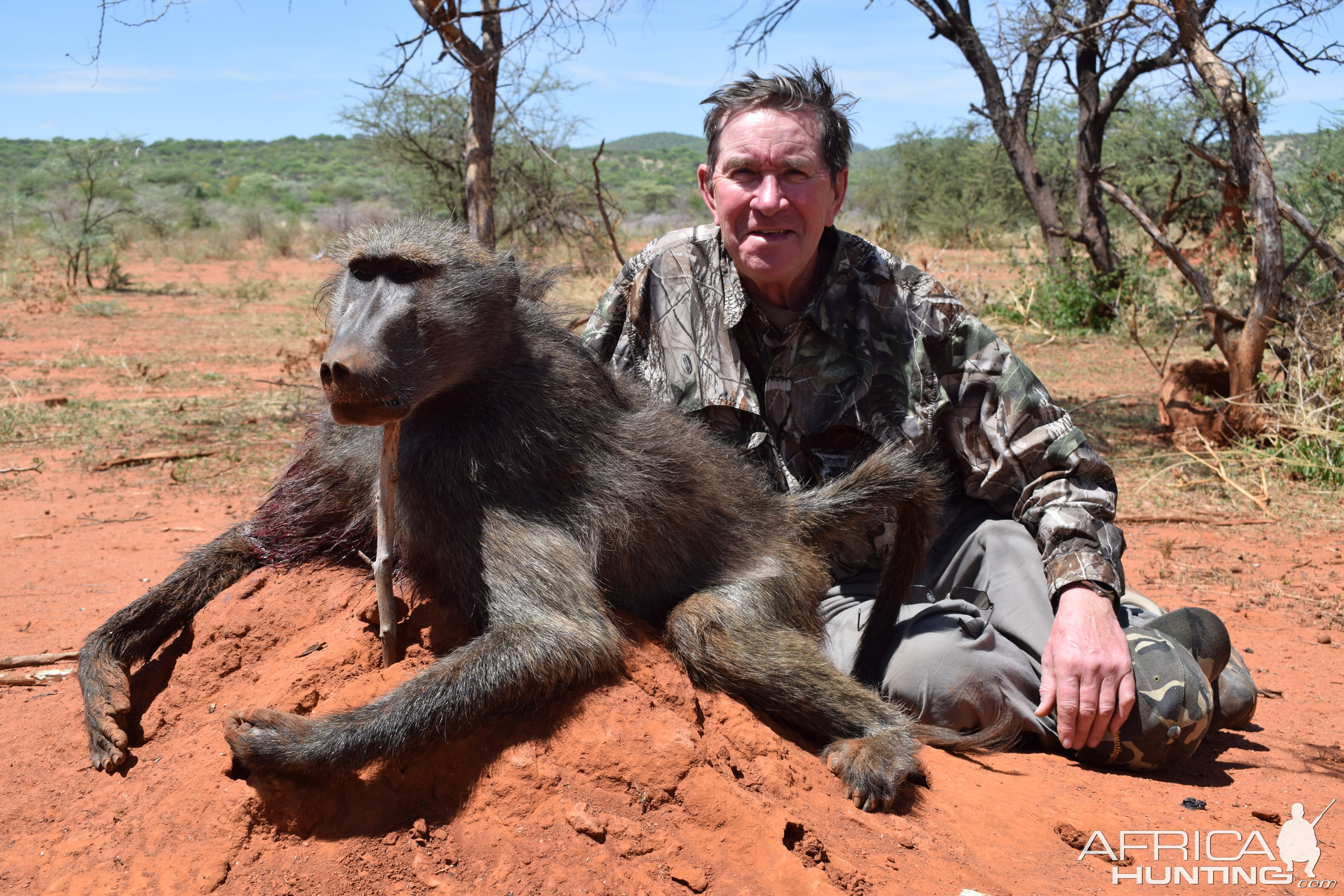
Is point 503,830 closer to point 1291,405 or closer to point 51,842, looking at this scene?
point 51,842

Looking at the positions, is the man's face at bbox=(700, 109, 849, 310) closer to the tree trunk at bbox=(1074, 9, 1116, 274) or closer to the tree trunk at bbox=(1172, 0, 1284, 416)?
the tree trunk at bbox=(1172, 0, 1284, 416)

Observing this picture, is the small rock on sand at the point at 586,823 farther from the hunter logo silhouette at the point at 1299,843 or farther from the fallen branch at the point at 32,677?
the fallen branch at the point at 32,677

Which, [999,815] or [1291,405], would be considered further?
[1291,405]

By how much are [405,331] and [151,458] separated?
501cm

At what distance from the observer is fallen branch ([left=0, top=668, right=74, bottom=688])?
287cm

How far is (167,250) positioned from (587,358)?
79.8ft

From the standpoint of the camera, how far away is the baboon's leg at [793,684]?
2359 mm

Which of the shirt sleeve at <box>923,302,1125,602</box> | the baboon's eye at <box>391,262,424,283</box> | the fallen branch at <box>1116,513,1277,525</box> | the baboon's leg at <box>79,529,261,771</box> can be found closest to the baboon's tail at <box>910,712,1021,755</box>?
the shirt sleeve at <box>923,302,1125,602</box>

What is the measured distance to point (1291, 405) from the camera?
245 inches

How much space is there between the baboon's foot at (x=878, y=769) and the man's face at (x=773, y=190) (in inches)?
52.6

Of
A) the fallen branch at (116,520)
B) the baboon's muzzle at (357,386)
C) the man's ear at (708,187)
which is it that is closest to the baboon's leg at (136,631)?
the baboon's muzzle at (357,386)

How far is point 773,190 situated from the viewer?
2846 mm

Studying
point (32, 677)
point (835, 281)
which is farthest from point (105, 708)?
point (835, 281)

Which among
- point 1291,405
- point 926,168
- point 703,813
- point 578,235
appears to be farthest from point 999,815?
point 926,168
